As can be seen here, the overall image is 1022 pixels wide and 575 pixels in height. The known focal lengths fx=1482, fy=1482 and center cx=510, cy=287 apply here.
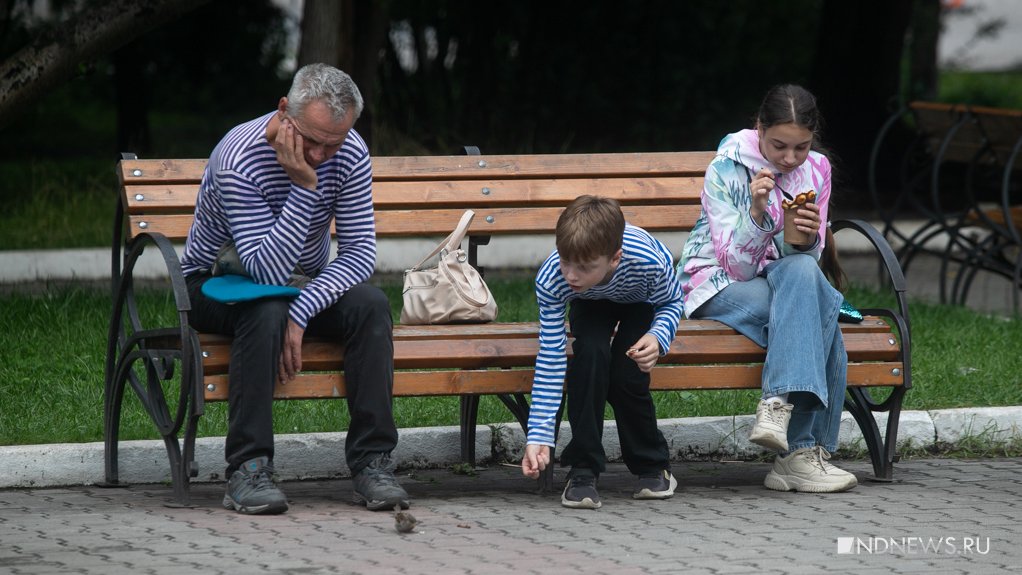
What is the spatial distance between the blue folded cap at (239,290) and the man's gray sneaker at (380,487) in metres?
0.57

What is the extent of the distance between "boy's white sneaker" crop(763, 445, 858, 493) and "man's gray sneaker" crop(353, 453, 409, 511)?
1.22m

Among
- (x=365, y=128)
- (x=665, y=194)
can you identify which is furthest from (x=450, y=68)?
(x=665, y=194)

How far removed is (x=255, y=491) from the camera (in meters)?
4.26

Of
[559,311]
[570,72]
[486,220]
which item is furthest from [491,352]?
[570,72]

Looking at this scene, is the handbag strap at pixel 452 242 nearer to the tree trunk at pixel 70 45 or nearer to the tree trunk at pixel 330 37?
the tree trunk at pixel 70 45

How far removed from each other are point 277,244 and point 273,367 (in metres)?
0.38

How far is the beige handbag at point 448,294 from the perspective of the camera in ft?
15.5

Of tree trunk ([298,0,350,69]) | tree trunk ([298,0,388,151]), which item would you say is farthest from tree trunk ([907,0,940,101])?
tree trunk ([298,0,350,69])

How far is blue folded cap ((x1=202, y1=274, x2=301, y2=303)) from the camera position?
4.25m

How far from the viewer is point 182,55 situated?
14992 millimetres

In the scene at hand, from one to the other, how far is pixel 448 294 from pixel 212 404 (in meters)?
1.30

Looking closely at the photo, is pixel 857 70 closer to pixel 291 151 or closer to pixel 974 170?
pixel 974 170

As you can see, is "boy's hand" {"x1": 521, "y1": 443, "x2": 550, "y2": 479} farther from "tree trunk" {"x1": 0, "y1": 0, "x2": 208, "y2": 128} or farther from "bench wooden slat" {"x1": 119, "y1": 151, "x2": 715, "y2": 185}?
"tree trunk" {"x1": 0, "y1": 0, "x2": 208, "y2": 128}

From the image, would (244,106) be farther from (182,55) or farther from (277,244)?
(277,244)
